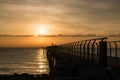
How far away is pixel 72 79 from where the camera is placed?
12.7m

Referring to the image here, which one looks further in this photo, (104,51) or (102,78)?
(104,51)

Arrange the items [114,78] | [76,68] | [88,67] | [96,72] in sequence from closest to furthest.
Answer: [114,78] → [96,72] → [88,67] → [76,68]

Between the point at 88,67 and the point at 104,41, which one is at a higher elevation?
the point at 104,41

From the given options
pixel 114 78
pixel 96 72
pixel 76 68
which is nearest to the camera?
pixel 114 78

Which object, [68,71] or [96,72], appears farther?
[68,71]

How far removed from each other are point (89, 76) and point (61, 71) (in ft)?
8.65

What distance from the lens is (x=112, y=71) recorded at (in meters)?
13.4

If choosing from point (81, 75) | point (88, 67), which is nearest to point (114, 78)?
point (81, 75)

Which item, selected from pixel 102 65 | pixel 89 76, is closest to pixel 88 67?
pixel 102 65

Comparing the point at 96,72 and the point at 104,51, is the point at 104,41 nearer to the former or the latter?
the point at 104,51

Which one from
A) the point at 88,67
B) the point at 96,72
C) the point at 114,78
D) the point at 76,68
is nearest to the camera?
the point at 114,78

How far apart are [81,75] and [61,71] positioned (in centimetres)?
202

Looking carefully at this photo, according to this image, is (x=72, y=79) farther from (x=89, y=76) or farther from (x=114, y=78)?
(x=114, y=78)

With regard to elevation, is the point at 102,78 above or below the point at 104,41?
below
